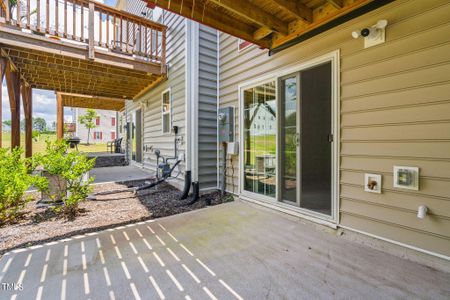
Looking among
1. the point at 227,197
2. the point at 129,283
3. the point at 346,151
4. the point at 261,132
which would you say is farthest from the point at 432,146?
the point at 227,197

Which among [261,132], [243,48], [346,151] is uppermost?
[243,48]

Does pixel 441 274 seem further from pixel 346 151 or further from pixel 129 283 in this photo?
pixel 129 283

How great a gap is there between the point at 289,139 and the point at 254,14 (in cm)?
176

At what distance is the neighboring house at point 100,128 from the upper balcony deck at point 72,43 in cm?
2248

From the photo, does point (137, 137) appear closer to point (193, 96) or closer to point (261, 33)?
point (193, 96)

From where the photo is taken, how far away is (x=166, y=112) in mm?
5887

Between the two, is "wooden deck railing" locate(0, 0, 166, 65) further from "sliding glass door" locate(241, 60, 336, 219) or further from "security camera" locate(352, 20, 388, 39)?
"security camera" locate(352, 20, 388, 39)

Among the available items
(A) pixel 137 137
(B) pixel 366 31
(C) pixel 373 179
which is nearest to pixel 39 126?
(A) pixel 137 137

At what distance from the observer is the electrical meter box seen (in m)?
4.32

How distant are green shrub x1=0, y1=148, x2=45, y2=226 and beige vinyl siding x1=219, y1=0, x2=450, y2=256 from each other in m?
4.21

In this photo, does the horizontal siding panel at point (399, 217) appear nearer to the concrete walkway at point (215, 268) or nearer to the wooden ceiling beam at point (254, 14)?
the concrete walkway at point (215, 268)

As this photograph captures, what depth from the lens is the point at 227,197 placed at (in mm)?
4324

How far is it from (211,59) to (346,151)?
11.4 feet

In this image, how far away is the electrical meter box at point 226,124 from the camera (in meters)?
4.32
